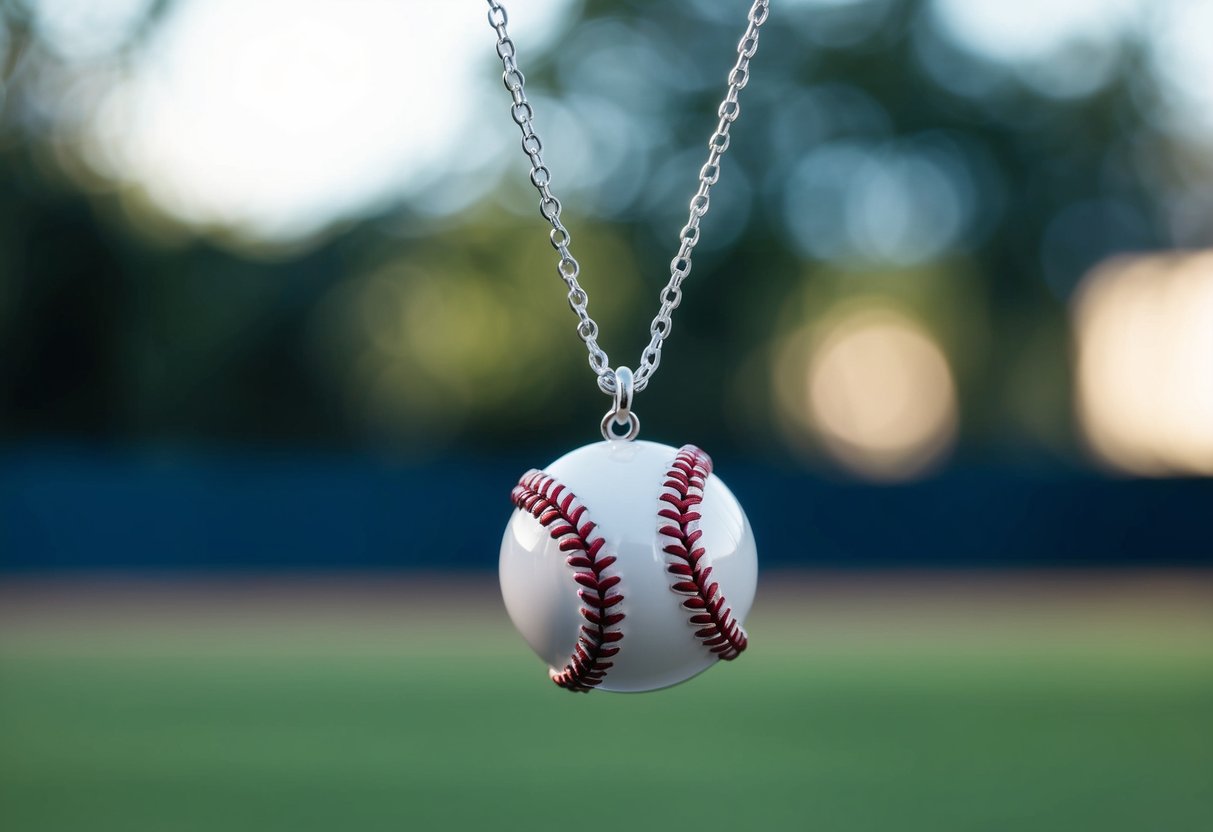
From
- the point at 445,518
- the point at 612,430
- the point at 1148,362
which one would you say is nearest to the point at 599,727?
the point at 612,430

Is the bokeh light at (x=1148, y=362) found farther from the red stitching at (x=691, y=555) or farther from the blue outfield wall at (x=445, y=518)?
the red stitching at (x=691, y=555)

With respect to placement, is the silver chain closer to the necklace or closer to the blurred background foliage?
the necklace

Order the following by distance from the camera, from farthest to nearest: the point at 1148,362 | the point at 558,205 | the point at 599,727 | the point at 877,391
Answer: the point at 877,391
the point at 1148,362
the point at 599,727
the point at 558,205

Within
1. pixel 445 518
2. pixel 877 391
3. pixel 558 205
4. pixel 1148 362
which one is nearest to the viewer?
pixel 558 205

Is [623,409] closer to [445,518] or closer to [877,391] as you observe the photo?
[445,518]

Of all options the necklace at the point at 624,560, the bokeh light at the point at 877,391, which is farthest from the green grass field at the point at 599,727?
the bokeh light at the point at 877,391

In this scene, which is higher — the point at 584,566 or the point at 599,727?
the point at 599,727
